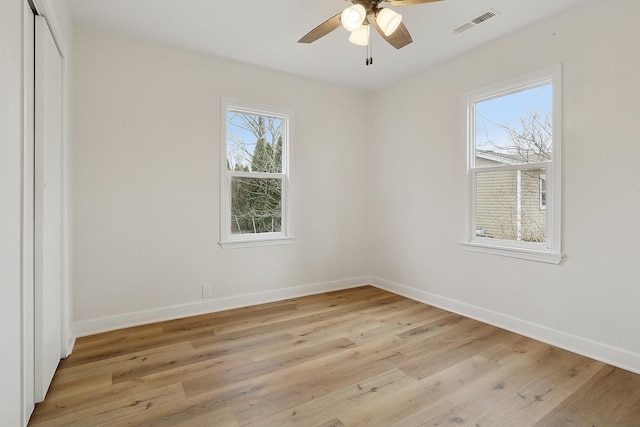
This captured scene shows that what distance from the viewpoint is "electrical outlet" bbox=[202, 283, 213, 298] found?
11.0ft

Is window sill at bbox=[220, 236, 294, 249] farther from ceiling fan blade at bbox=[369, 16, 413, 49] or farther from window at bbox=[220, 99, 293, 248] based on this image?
ceiling fan blade at bbox=[369, 16, 413, 49]

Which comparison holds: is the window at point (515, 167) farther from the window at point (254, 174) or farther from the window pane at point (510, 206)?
the window at point (254, 174)

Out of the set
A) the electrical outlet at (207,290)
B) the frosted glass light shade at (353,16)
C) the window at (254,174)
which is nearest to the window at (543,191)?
the frosted glass light shade at (353,16)

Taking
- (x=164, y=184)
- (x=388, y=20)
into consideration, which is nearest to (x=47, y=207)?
(x=164, y=184)

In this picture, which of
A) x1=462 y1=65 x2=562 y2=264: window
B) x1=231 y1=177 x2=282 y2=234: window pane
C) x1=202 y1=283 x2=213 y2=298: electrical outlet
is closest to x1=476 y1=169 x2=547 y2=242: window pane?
x1=462 y1=65 x2=562 y2=264: window

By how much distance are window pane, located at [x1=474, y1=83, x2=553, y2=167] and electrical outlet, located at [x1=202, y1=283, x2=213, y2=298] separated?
3015mm

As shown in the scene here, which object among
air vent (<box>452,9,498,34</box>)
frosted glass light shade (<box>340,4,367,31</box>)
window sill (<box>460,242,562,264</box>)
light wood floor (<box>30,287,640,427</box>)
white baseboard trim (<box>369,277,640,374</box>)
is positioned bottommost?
light wood floor (<box>30,287,640,427</box>)

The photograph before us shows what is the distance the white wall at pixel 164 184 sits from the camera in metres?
2.82

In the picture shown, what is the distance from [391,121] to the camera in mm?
4129

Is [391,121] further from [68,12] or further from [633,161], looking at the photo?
[68,12]

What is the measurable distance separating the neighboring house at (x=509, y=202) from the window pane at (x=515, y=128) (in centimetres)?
2

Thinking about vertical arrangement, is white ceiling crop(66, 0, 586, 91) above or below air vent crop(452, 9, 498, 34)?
above
